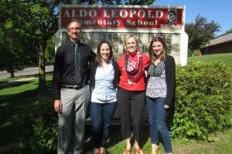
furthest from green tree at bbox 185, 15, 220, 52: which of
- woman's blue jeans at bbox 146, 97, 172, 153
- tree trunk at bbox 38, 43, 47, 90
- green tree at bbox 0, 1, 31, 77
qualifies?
woman's blue jeans at bbox 146, 97, 172, 153

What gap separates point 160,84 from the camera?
7.22 meters

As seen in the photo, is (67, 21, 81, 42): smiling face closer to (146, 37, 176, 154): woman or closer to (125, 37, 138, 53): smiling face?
(125, 37, 138, 53): smiling face

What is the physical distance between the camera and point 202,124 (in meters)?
8.21

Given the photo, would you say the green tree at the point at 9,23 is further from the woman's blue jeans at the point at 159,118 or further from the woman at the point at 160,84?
the woman's blue jeans at the point at 159,118

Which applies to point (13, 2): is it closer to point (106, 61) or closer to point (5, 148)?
point (5, 148)

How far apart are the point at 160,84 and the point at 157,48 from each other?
548mm

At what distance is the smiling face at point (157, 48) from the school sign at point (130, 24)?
2345mm

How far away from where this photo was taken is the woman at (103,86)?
7.08 metres

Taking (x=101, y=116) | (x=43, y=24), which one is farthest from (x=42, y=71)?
(x=101, y=116)

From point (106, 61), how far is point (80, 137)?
3.92 ft

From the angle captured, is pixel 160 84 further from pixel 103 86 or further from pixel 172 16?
pixel 172 16

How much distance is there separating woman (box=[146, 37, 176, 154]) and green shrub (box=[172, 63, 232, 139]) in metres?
0.91

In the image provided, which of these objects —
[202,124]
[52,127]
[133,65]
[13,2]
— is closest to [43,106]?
[52,127]

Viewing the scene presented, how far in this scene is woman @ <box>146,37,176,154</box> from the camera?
715cm
